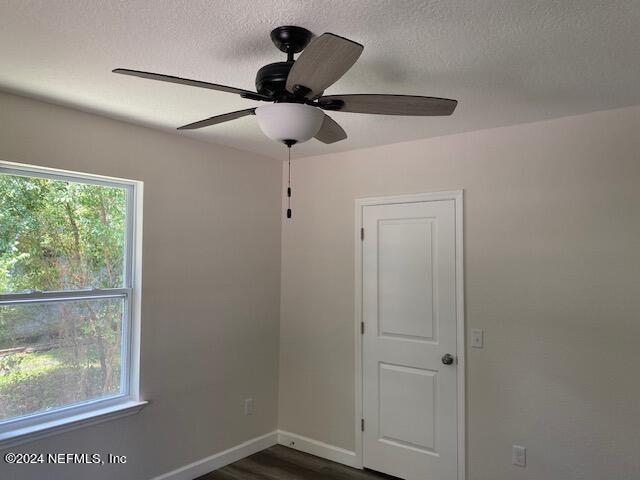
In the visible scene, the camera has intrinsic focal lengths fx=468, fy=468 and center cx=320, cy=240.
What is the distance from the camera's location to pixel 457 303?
3037mm

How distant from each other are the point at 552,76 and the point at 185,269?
2.45m

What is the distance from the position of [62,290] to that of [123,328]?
45 cm

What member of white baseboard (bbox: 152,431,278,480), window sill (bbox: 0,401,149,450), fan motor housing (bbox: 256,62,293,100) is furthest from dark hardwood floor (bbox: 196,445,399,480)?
fan motor housing (bbox: 256,62,293,100)

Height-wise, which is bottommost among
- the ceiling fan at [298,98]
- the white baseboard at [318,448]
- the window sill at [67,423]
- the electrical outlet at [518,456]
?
the white baseboard at [318,448]

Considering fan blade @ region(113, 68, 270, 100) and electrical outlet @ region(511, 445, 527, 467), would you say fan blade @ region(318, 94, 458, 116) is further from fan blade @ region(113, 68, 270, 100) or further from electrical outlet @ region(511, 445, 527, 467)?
electrical outlet @ region(511, 445, 527, 467)

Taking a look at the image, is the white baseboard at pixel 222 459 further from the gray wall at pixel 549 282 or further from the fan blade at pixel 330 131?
the fan blade at pixel 330 131

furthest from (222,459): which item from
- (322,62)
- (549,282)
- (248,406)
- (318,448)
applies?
(322,62)

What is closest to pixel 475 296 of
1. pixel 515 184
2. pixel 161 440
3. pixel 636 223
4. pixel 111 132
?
pixel 515 184

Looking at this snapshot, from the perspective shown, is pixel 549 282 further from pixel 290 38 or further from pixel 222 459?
pixel 222 459

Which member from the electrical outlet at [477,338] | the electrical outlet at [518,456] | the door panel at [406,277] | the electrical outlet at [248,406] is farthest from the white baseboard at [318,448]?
the electrical outlet at [477,338]

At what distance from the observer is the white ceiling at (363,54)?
1.55 metres

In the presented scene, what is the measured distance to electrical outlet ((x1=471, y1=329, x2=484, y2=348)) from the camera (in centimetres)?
294

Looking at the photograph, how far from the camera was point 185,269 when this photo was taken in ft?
10.6

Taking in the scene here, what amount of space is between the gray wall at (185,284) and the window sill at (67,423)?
0.15 ft
